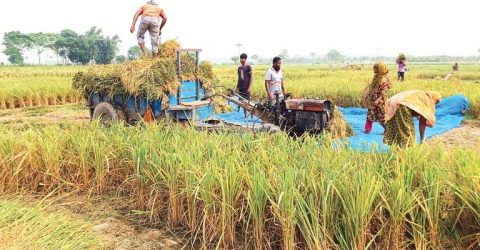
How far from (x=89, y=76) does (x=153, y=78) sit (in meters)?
1.51

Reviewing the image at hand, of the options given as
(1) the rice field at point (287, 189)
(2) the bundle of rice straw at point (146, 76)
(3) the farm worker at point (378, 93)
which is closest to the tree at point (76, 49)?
(2) the bundle of rice straw at point (146, 76)

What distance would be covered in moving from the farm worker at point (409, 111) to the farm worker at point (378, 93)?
1.67 metres

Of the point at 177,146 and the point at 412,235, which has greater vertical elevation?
the point at 177,146

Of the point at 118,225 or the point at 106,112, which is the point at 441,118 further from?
the point at 118,225

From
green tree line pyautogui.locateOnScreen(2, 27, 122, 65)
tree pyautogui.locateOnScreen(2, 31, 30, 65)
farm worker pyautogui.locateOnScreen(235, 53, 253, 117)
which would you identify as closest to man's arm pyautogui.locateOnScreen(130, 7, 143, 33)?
farm worker pyautogui.locateOnScreen(235, 53, 253, 117)

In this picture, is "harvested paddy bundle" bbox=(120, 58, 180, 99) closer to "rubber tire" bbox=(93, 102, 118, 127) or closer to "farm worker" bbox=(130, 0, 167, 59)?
"rubber tire" bbox=(93, 102, 118, 127)

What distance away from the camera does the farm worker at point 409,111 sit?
4586 millimetres

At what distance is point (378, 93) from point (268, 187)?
463cm

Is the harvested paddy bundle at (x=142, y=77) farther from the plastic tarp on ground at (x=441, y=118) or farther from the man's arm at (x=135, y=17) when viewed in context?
the plastic tarp on ground at (x=441, y=118)

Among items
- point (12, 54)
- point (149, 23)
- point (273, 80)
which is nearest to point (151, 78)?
point (149, 23)

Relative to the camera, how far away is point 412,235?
239 cm

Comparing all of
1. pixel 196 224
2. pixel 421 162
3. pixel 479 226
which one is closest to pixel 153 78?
pixel 196 224

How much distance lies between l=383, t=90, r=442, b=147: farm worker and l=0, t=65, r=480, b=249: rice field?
156 centimetres

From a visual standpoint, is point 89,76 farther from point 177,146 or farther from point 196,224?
point 196,224
